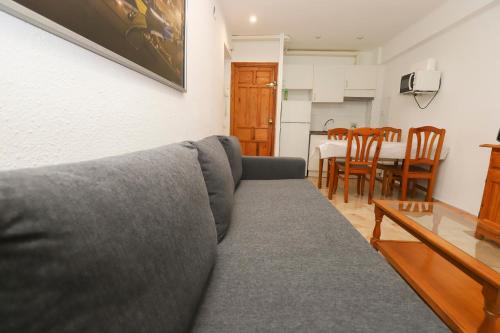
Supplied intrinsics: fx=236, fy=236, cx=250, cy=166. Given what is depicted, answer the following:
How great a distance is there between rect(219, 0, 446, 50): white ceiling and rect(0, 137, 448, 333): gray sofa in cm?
312

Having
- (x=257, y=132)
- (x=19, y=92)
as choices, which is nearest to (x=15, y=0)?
(x=19, y=92)

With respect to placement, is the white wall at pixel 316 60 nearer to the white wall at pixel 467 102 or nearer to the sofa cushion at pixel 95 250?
the white wall at pixel 467 102

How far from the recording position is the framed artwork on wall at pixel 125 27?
54cm

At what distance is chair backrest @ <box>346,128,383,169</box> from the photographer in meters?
2.79

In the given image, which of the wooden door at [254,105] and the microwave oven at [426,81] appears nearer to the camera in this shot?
the microwave oven at [426,81]

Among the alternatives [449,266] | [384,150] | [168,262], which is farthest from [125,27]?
[384,150]

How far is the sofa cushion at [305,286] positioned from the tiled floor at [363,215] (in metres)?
1.14

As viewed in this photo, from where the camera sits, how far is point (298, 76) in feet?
15.6

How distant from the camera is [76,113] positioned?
660mm

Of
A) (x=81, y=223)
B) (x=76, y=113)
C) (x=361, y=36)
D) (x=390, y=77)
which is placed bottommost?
(x=81, y=223)

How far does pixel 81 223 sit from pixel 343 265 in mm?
787

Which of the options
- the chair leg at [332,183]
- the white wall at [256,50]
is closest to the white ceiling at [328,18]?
the white wall at [256,50]

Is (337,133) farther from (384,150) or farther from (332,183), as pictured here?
(332,183)

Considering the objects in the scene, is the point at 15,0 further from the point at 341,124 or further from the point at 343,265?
the point at 341,124
